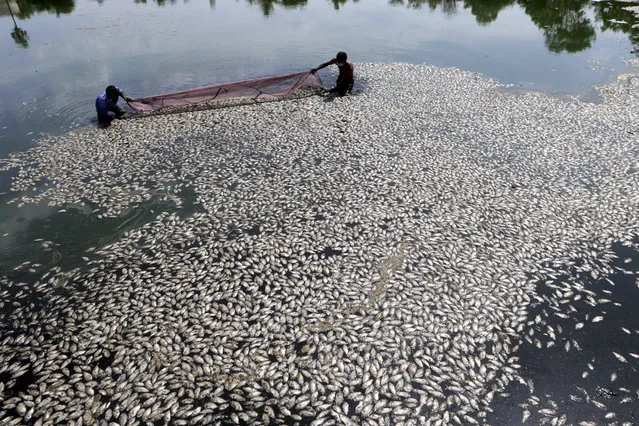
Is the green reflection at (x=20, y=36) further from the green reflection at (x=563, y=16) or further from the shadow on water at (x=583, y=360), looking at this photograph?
the green reflection at (x=563, y=16)

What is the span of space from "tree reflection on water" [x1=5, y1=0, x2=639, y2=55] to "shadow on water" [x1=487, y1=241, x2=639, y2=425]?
17100 mm

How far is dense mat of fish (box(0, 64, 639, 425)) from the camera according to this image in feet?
17.1

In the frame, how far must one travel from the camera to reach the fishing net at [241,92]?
12594 mm

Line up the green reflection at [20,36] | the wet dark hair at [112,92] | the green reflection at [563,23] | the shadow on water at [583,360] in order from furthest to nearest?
the green reflection at [563,23]
the green reflection at [20,36]
the wet dark hair at [112,92]
the shadow on water at [583,360]

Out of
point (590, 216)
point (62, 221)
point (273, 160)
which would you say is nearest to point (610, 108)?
point (590, 216)

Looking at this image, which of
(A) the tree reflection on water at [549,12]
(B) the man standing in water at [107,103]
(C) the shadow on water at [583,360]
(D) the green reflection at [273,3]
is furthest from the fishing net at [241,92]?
(D) the green reflection at [273,3]

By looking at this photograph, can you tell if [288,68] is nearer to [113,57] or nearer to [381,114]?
[381,114]

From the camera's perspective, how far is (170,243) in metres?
7.70

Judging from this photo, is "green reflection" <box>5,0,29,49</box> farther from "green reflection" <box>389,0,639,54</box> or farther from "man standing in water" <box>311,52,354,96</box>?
"green reflection" <box>389,0,639,54</box>

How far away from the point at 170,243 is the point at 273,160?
12.5 ft

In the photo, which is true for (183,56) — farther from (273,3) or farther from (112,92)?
(273,3)

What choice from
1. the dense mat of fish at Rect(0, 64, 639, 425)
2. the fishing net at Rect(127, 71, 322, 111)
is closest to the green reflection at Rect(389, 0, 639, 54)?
the dense mat of fish at Rect(0, 64, 639, 425)

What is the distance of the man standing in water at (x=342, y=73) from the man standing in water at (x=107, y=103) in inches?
256

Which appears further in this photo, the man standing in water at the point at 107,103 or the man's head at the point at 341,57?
the man's head at the point at 341,57
